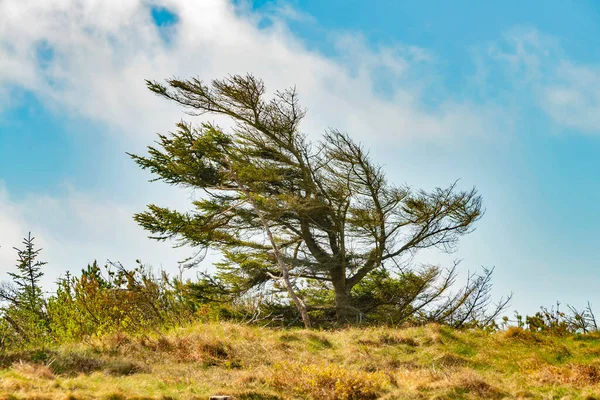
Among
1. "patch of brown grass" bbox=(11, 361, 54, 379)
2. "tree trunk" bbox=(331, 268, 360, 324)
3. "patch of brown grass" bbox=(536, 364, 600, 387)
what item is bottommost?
"patch of brown grass" bbox=(536, 364, 600, 387)

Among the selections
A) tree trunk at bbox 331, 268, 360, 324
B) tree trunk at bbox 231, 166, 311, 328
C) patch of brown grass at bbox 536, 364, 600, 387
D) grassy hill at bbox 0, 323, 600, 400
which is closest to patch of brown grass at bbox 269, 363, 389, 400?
grassy hill at bbox 0, 323, 600, 400

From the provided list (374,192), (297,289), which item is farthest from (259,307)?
(374,192)

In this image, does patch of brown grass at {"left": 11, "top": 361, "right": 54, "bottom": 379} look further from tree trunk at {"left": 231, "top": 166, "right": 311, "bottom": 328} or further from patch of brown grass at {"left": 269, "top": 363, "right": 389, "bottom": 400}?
tree trunk at {"left": 231, "top": 166, "right": 311, "bottom": 328}

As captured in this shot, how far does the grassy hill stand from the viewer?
764cm

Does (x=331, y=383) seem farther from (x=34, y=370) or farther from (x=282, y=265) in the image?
(x=282, y=265)

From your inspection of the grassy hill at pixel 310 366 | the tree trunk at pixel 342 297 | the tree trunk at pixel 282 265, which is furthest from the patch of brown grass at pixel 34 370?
the tree trunk at pixel 342 297

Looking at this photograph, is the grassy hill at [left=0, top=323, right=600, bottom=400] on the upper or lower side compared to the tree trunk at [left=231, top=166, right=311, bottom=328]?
lower

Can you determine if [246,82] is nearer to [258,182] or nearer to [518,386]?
[258,182]

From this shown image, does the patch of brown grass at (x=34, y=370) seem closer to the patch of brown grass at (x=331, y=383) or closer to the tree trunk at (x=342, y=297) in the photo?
the patch of brown grass at (x=331, y=383)

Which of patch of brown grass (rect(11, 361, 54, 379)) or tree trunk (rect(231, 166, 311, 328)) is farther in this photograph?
tree trunk (rect(231, 166, 311, 328))

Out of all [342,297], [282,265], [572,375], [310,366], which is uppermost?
[282,265]

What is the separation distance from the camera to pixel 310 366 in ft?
29.0

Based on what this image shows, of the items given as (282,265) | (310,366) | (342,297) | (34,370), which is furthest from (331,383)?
(342,297)

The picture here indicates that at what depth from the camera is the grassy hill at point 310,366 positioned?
7637mm
